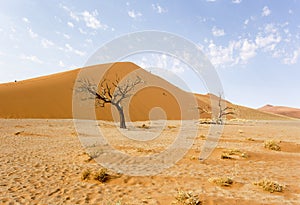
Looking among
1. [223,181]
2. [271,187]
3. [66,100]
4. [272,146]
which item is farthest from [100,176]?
[66,100]

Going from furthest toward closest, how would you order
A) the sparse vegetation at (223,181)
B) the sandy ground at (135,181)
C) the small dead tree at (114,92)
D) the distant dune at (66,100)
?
the distant dune at (66,100), the small dead tree at (114,92), the sparse vegetation at (223,181), the sandy ground at (135,181)

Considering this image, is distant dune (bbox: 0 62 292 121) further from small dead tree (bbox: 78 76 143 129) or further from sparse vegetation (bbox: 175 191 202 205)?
sparse vegetation (bbox: 175 191 202 205)

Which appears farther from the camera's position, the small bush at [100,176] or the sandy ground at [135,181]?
the small bush at [100,176]

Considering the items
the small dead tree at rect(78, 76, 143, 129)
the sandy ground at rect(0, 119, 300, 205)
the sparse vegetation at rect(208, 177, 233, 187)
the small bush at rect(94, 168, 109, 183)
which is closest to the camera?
the sandy ground at rect(0, 119, 300, 205)

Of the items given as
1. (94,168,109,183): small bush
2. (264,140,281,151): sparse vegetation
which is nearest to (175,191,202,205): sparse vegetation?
(94,168,109,183): small bush

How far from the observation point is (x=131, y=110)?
52438 mm

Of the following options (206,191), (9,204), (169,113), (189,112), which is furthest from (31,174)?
(189,112)

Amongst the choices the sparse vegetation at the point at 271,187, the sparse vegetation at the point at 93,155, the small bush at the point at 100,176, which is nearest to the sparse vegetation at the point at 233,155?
the sparse vegetation at the point at 271,187

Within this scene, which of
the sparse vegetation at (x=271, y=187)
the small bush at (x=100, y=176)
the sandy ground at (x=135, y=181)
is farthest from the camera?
the small bush at (x=100, y=176)

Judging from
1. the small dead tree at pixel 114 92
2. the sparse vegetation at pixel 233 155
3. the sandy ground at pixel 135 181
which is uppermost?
the small dead tree at pixel 114 92

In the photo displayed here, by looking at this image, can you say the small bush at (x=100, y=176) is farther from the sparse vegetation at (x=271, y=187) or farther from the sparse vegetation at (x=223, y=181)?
the sparse vegetation at (x=271, y=187)

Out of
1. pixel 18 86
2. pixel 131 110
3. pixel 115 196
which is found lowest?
pixel 115 196

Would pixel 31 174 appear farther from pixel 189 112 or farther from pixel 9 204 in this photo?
pixel 189 112

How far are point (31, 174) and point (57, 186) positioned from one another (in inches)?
66.7
